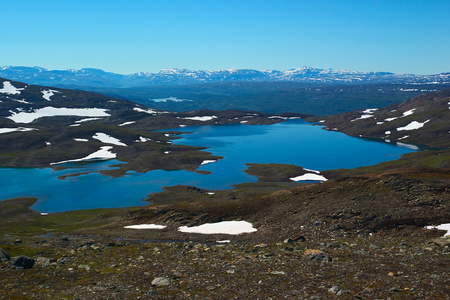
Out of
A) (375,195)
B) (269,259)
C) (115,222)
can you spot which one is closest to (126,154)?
(115,222)

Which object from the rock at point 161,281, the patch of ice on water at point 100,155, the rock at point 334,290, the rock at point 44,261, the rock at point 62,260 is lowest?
the patch of ice on water at point 100,155

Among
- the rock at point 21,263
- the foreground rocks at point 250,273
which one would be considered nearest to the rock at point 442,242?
the foreground rocks at point 250,273

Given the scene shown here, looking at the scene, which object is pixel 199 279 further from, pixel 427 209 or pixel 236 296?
pixel 427 209

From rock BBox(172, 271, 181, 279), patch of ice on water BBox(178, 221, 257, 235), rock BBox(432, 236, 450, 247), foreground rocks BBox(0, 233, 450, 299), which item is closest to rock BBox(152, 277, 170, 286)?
foreground rocks BBox(0, 233, 450, 299)

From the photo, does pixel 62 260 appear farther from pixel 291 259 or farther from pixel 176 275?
pixel 291 259

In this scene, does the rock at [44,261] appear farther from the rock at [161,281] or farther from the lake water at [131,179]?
the lake water at [131,179]

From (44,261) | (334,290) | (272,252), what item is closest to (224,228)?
(272,252)

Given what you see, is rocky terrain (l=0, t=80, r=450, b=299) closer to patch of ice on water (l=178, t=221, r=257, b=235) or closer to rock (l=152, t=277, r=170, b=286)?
rock (l=152, t=277, r=170, b=286)
